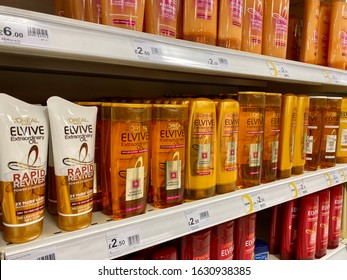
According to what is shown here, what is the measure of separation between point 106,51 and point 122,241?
388mm

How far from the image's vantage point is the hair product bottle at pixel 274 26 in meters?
0.96

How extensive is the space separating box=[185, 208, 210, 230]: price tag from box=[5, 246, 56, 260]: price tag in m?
0.31

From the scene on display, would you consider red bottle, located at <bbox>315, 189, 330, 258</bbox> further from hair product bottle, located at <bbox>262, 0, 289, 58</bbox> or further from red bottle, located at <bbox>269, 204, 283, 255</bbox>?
hair product bottle, located at <bbox>262, 0, 289, 58</bbox>

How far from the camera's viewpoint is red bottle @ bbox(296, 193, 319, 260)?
1.15m

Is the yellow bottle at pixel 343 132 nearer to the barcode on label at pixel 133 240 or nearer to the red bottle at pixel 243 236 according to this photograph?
the red bottle at pixel 243 236

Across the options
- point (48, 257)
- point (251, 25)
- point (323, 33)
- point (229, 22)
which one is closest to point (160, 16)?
point (229, 22)

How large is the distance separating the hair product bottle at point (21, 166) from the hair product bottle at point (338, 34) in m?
1.11

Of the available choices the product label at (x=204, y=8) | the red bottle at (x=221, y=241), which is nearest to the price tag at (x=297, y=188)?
the red bottle at (x=221, y=241)

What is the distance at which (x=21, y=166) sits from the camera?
0.53m

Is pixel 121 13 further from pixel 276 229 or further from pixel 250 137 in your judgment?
pixel 276 229

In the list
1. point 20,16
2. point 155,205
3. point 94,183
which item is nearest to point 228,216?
point 155,205

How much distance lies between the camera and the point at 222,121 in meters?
0.81
